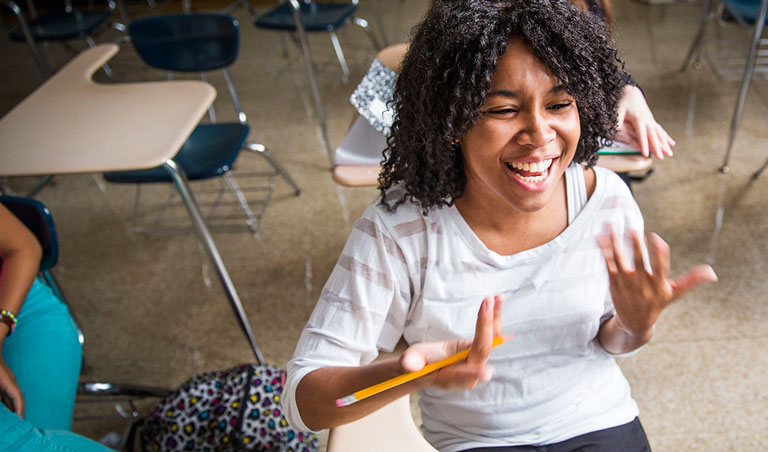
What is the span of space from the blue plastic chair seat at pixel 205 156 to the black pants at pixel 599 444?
1397 millimetres

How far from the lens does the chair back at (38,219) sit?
133cm

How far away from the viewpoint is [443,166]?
0.88 metres

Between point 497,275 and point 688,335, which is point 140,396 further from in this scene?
point 688,335

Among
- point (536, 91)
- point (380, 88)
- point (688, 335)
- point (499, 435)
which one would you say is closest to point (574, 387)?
point (499, 435)

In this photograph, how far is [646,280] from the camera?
767 mm

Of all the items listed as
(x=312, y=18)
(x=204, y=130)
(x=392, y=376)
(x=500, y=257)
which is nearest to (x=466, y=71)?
(x=500, y=257)

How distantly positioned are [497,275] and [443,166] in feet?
0.65

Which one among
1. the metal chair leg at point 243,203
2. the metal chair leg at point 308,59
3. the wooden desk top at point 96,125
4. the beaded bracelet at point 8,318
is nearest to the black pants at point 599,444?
the beaded bracelet at point 8,318

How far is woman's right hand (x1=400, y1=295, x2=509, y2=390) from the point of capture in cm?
65

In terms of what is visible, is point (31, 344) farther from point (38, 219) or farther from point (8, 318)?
point (38, 219)

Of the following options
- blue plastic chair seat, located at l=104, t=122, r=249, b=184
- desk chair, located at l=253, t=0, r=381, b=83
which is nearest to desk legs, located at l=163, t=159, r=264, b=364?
blue plastic chair seat, located at l=104, t=122, r=249, b=184

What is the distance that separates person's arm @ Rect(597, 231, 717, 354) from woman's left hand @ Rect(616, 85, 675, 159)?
0.44m

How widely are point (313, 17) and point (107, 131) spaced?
1715 millimetres

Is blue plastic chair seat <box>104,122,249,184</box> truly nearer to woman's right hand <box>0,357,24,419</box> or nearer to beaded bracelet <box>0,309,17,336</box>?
beaded bracelet <box>0,309,17,336</box>
